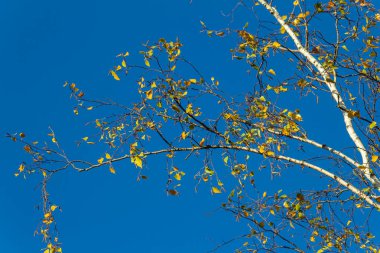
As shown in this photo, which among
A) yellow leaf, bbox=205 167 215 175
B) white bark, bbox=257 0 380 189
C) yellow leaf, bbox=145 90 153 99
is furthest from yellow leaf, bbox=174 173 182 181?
white bark, bbox=257 0 380 189

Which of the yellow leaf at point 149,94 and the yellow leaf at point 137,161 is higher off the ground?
the yellow leaf at point 149,94

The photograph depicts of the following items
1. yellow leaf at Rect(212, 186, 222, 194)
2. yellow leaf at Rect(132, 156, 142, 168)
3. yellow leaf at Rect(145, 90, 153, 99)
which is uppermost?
yellow leaf at Rect(145, 90, 153, 99)

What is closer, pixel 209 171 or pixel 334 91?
pixel 209 171

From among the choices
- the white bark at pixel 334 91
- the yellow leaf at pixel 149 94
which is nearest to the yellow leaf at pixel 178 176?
the yellow leaf at pixel 149 94

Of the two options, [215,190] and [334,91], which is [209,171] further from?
[334,91]

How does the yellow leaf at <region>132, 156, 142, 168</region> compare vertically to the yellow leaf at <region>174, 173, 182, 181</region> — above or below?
above

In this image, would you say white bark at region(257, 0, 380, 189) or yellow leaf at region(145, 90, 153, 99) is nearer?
white bark at region(257, 0, 380, 189)

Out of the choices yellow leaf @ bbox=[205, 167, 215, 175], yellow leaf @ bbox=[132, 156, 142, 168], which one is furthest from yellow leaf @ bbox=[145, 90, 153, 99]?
yellow leaf @ bbox=[205, 167, 215, 175]

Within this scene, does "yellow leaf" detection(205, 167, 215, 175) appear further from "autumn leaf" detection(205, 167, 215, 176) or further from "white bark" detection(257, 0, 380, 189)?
"white bark" detection(257, 0, 380, 189)

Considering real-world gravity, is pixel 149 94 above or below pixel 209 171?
above

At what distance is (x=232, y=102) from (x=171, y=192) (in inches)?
61.1

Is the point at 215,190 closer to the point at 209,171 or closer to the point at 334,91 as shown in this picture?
the point at 209,171

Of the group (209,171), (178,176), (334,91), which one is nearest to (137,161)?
(178,176)

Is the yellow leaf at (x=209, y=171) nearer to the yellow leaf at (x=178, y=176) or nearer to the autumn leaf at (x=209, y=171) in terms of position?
the autumn leaf at (x=209, y=171)
